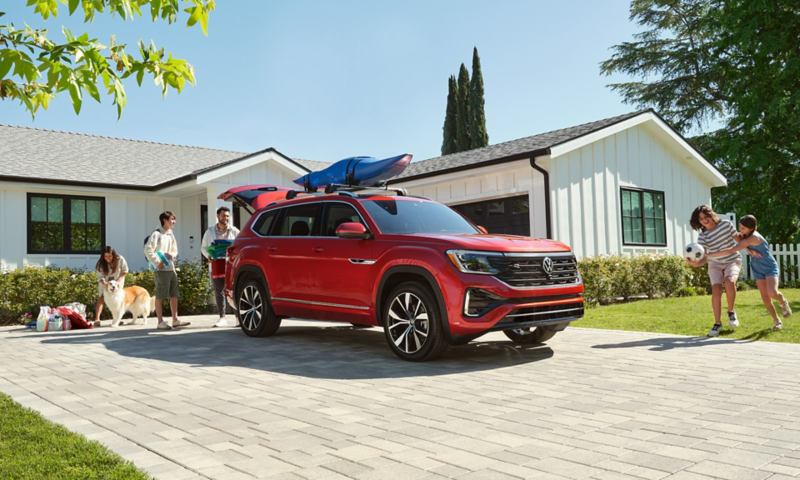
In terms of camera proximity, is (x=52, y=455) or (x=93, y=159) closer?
(x=52, y=455)

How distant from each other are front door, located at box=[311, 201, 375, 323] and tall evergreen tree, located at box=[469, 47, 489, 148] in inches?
1458

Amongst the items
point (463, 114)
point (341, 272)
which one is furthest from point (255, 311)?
point (463, 114)

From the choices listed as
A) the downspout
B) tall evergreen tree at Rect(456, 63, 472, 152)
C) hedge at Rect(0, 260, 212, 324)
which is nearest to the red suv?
hedge at Rect(0, 260, 212, 324)

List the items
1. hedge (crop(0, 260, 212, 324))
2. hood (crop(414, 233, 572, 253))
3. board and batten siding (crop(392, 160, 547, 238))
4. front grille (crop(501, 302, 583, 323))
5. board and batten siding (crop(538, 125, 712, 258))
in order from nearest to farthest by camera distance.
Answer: front grille (crop(501, 302, 583, 323)), hood (crop(414, 233, 572, 253)), hedge (crop(0, 260, 212, 324)), board and batten siding (crop(392, 160, 547, 238)), board and batten siding (crop(538, 125, 712, 258))

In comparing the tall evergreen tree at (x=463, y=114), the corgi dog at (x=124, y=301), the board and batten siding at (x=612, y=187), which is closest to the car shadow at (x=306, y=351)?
the corgi dog at (x=124, y=301)

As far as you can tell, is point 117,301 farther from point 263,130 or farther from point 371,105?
point 371,105

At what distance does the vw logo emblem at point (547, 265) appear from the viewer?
719 cm

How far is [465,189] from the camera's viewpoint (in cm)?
1691

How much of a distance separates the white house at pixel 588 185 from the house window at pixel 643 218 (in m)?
0.03

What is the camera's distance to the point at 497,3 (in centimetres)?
1574

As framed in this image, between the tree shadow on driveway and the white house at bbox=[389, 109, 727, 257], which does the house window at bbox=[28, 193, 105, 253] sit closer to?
the white house at bbox=[389, 109, 727, 257]

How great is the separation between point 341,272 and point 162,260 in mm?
4569

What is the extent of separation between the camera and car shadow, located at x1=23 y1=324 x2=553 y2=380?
275 inches

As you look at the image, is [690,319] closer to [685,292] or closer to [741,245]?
[741,245]
